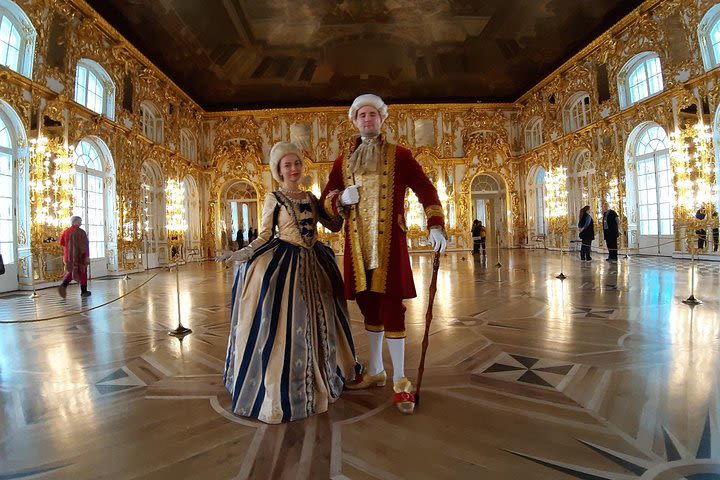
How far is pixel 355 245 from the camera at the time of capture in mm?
2098

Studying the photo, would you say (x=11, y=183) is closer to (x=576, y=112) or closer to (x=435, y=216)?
(x=435, y=216)

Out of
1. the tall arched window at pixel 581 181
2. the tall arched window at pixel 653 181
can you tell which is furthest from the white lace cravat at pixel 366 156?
the tall arched window at pixel 581 181

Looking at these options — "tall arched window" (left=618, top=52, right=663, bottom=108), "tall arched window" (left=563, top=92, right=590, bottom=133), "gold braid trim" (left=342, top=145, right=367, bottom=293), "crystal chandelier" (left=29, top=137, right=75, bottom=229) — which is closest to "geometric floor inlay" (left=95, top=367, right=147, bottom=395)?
"gold braid trim" (left=342, top=145, right=367, bottom=293)

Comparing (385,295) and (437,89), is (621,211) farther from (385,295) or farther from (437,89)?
(385,295)

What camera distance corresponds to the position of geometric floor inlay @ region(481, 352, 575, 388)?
2.22 m

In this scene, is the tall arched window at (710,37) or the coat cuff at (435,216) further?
the tall arched window at (710,37)

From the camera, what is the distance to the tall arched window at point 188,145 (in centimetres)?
1562

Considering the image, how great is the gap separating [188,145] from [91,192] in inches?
256

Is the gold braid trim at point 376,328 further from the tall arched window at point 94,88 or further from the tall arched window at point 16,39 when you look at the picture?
the tall arched window at point 94,88

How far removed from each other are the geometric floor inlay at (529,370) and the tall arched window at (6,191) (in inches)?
355

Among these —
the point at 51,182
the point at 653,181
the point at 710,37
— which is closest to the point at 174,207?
the point at 51,182

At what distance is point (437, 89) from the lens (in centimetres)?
1661

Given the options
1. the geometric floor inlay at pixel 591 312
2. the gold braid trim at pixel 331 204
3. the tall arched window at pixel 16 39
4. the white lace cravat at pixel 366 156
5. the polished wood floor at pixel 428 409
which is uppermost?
the tall arched window at pixel 16 39

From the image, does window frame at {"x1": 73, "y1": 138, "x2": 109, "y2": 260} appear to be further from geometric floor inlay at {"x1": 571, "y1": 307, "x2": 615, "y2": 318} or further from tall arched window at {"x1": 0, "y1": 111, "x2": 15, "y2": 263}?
geometric floor inlay at {"x1": 571, "y1": 307, "x2": 615, "y2": 318}
